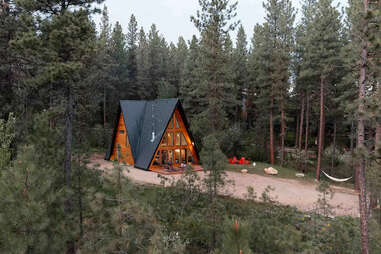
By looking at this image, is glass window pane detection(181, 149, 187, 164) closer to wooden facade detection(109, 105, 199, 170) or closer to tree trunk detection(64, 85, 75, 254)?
wooden facade detection(109, 105, 199, 170)

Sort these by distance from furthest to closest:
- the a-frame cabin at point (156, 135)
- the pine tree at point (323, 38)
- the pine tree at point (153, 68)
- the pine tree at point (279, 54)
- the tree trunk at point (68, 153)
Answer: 1. the pine tree at point (153, 68)
2. the pine tree at point (279, 54)
3. the a-frame cabin at point (156, 135)
4. the pine tree at point (323, 38)
5. the tree trunk at point (68, 153)

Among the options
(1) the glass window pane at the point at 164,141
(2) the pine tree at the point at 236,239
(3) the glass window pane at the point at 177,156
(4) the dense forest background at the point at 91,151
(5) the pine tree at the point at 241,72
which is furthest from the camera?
(5) the pine tree at the point at 241,72

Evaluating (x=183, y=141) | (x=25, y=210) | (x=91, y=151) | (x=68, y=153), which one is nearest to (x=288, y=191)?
(x=183, y=141)

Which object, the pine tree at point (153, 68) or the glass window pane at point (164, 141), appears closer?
the glass window pane at point (164, 141)

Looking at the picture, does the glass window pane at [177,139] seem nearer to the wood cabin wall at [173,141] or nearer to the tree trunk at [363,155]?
the wood cabin wall at [173,141]

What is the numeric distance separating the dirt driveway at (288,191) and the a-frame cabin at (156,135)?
1.44m

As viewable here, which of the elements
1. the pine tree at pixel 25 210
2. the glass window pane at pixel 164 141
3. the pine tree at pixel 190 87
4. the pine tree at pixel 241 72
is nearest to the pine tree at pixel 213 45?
the glass window pane at pixel 164 141

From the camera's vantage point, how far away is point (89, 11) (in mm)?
6828

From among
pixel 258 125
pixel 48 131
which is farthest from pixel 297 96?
pixel 48 131

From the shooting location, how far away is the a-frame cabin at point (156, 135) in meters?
15.8

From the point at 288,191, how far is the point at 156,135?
7910mm

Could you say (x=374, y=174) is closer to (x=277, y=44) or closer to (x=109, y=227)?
(x=109, y=227)

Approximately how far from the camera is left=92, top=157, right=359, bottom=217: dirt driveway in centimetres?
1024

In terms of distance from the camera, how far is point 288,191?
12.3 metres
